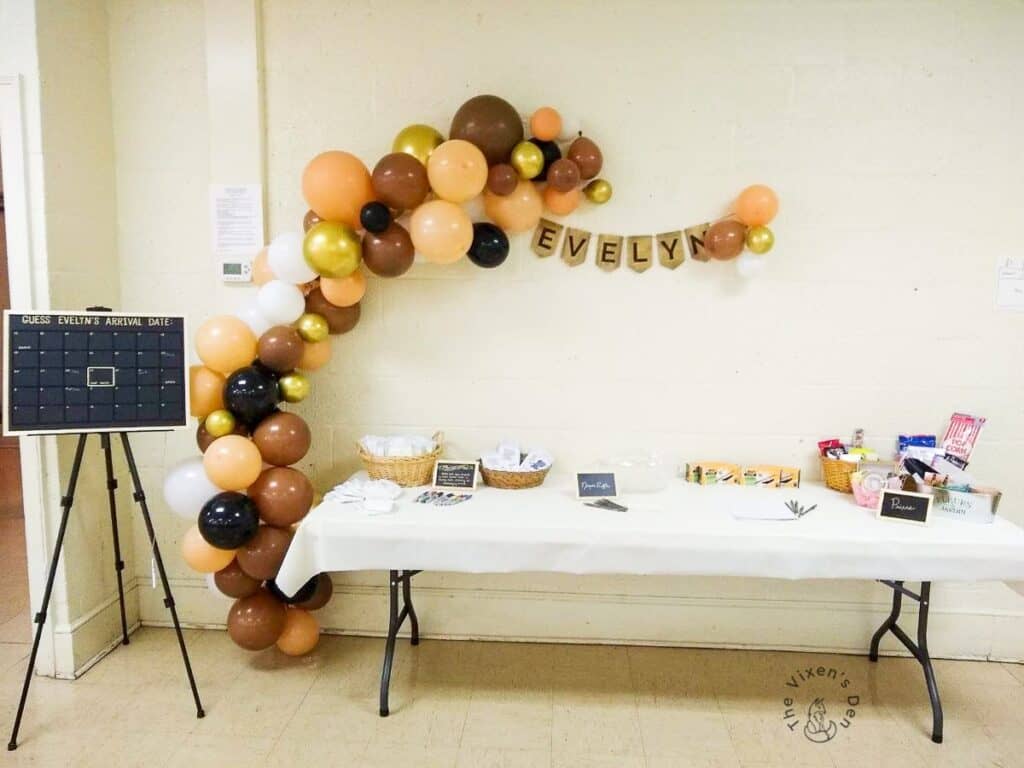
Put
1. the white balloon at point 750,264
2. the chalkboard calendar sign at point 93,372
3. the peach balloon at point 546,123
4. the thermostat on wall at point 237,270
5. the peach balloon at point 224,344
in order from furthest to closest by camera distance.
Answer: the thermostat on wall at point 237,270, the white balloon at point 750,264, the peach balloon at point 546,123, the peach balloon at point 224,344, the chalkboard calendar sign at point 93,372

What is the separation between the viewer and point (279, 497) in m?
2.19

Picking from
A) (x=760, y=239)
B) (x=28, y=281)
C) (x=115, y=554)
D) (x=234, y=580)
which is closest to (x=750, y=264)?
(x=760, y=239)

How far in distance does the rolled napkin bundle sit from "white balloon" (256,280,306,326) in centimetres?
52

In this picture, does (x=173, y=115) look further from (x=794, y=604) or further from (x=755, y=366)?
(x=794, y=604)

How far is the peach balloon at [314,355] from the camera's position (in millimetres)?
2326

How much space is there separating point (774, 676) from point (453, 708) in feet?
3.88

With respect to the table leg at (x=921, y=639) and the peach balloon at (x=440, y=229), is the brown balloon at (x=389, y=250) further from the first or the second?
the table leg at (x=921, y=639)

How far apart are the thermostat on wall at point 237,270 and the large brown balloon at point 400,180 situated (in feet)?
2.26

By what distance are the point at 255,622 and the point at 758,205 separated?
7.45 feet

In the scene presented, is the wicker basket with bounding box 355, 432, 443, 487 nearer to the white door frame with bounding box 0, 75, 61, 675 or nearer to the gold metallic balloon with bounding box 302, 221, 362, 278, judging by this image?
the gold metallic balloon with bounding box 302, 221, 362, 278

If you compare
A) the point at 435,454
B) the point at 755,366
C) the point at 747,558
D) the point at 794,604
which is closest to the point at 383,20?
the point at 435,454

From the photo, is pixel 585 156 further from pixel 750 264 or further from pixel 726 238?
pixel 750 264

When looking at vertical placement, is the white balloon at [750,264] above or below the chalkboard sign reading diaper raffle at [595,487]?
above

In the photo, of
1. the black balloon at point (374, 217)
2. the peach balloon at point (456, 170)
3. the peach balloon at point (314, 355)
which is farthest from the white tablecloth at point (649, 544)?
the peach balloon at point (456, 170)
